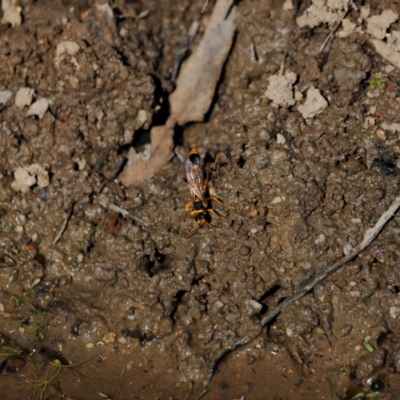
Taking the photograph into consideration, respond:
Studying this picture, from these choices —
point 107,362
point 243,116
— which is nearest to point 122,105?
point 243,116

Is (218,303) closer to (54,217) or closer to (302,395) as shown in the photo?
(302,395)

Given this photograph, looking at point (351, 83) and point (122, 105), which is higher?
point (351, 83)

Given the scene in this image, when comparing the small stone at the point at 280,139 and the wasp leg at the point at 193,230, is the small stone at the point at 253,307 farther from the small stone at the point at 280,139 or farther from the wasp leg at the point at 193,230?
the small stone at the point at 280,139

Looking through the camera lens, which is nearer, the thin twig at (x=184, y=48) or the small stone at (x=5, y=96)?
the small stone at (x=5, y=96)

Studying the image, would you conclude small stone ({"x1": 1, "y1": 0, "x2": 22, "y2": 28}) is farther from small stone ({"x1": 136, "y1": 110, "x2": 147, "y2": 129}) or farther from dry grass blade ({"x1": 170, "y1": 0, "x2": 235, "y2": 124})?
dry grass blade ({"x1": 170, "y1": 0, "x2": 235, "y2": 124})

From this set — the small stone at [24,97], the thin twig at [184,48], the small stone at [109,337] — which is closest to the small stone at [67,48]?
the small stone at [24,97]

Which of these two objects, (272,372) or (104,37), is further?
(104,37)

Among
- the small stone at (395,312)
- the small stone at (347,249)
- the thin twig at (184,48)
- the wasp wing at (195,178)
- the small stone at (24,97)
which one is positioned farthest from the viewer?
the thin twig at (184,48)

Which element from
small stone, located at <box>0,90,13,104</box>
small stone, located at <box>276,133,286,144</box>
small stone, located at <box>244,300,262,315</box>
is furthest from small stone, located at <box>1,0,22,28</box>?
small stone, located at <box>244,300,262,315</box>
